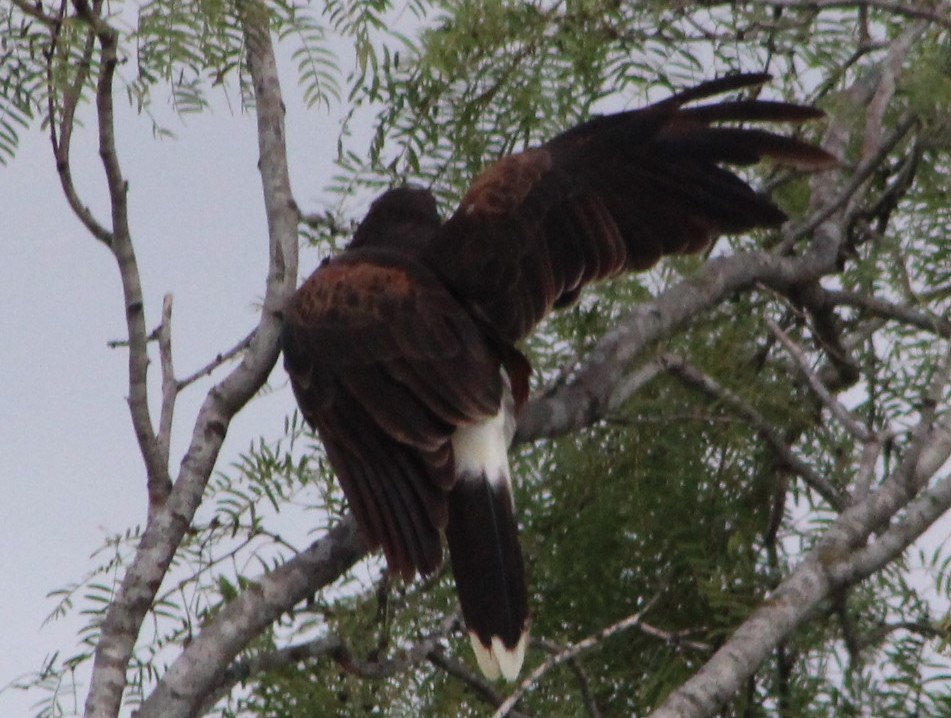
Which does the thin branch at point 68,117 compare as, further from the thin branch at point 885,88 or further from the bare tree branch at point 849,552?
the thin branch at point 885,88

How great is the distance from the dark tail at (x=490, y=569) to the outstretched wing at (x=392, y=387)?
3.3 inches

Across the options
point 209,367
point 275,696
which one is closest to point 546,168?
point 209,367

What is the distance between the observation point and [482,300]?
3.13m

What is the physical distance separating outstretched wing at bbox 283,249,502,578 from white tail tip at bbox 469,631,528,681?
17 centimetres

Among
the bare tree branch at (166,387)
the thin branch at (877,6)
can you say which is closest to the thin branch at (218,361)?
the bare tree branch at (166,387)

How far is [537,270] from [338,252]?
19.8 inches

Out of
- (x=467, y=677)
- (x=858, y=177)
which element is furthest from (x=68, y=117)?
(x=858, y=177)

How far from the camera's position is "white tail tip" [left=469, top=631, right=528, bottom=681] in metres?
2.64

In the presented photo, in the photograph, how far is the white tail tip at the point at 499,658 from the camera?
2.64 metres

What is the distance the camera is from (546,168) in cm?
318

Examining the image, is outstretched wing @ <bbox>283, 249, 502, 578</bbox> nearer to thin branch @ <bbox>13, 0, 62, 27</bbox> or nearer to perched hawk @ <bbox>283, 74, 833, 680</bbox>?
perched hawk @ <bbox>283, 74, 833, 680</bbox>

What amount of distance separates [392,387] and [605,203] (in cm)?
73

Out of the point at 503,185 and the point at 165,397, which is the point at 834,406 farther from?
the point at 165,397

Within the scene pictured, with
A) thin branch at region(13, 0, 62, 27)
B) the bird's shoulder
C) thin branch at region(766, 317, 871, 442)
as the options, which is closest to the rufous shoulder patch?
the bird's shoulder
